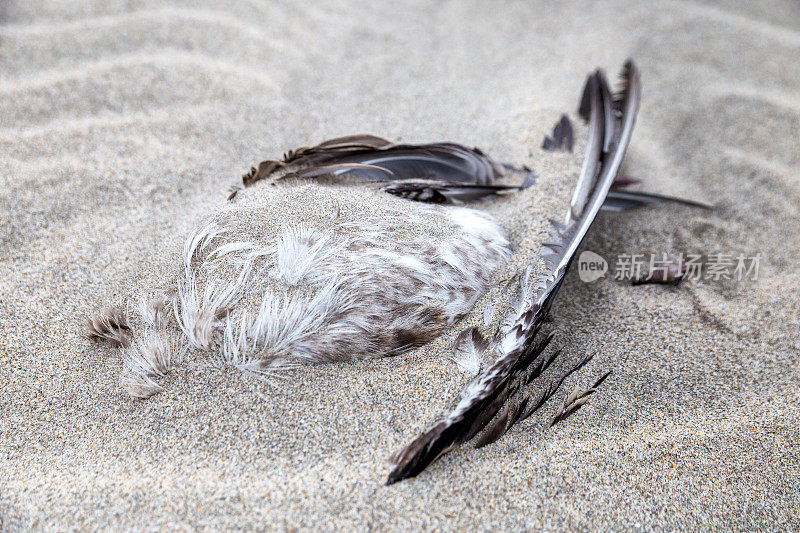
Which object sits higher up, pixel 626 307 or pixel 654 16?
pixel 654 16

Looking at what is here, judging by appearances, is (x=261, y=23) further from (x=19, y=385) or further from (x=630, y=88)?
(x=19, y=385)

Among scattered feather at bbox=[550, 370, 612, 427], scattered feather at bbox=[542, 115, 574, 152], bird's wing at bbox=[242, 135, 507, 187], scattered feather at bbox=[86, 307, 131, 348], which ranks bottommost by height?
scattered feather at bbox=[86, 307, 131, 348]

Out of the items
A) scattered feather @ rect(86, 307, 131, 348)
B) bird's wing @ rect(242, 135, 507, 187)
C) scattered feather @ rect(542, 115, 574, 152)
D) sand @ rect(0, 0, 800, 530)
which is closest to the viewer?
sand @ rect(0, 0, 800, 530)

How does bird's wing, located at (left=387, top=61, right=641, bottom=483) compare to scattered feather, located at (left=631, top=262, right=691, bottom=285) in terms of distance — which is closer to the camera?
bird's wing, located at (left=387, top=61, right=641, bottom=483)

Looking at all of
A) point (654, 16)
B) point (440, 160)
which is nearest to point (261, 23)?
point (440, 160)

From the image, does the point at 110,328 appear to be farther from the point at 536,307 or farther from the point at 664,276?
the point at 664,276

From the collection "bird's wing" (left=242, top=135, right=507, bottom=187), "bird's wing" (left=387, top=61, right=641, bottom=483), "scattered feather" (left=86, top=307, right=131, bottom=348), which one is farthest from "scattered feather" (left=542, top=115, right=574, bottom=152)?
"scattered feather" (left=86, top=307, right=131, bottom=348)

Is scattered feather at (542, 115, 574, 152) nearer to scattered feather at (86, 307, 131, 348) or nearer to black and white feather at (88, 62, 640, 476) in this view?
black and white feather at (88, 62, 640, 476)
